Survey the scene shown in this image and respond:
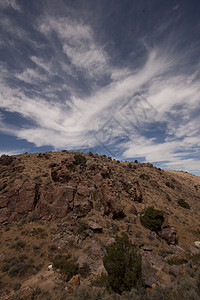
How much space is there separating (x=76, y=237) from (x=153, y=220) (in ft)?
36.3

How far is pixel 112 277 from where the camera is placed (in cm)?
843

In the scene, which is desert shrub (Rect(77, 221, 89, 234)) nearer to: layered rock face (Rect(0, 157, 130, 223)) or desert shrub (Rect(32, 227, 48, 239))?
layered rock face (Rect(0, 157, 130, 223))

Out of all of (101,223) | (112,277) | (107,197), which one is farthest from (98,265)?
(107,197)

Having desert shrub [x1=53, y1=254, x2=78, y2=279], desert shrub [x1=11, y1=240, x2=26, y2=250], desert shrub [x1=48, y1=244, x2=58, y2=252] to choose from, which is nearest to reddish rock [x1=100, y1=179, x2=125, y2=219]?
desert shrub [x1=48, y1=244, x2=58, y2=252]

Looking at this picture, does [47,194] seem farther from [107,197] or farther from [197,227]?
[197,227]

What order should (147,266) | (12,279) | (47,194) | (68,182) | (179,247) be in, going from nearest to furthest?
(12,279), (147,266), (179,247), (47,194), (68,182)

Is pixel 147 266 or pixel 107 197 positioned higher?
pixel 107 197

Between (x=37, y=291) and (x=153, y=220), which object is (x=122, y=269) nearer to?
(x=37, y=291)

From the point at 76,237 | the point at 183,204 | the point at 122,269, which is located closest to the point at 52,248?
the point at 76,237

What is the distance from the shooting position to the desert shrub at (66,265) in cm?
980

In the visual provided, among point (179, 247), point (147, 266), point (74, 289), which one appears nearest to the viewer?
point (74, 289)

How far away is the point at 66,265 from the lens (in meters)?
10.4

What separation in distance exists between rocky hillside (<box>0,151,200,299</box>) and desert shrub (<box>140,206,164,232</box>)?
2.01 feet

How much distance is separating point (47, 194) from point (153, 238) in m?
15.4
